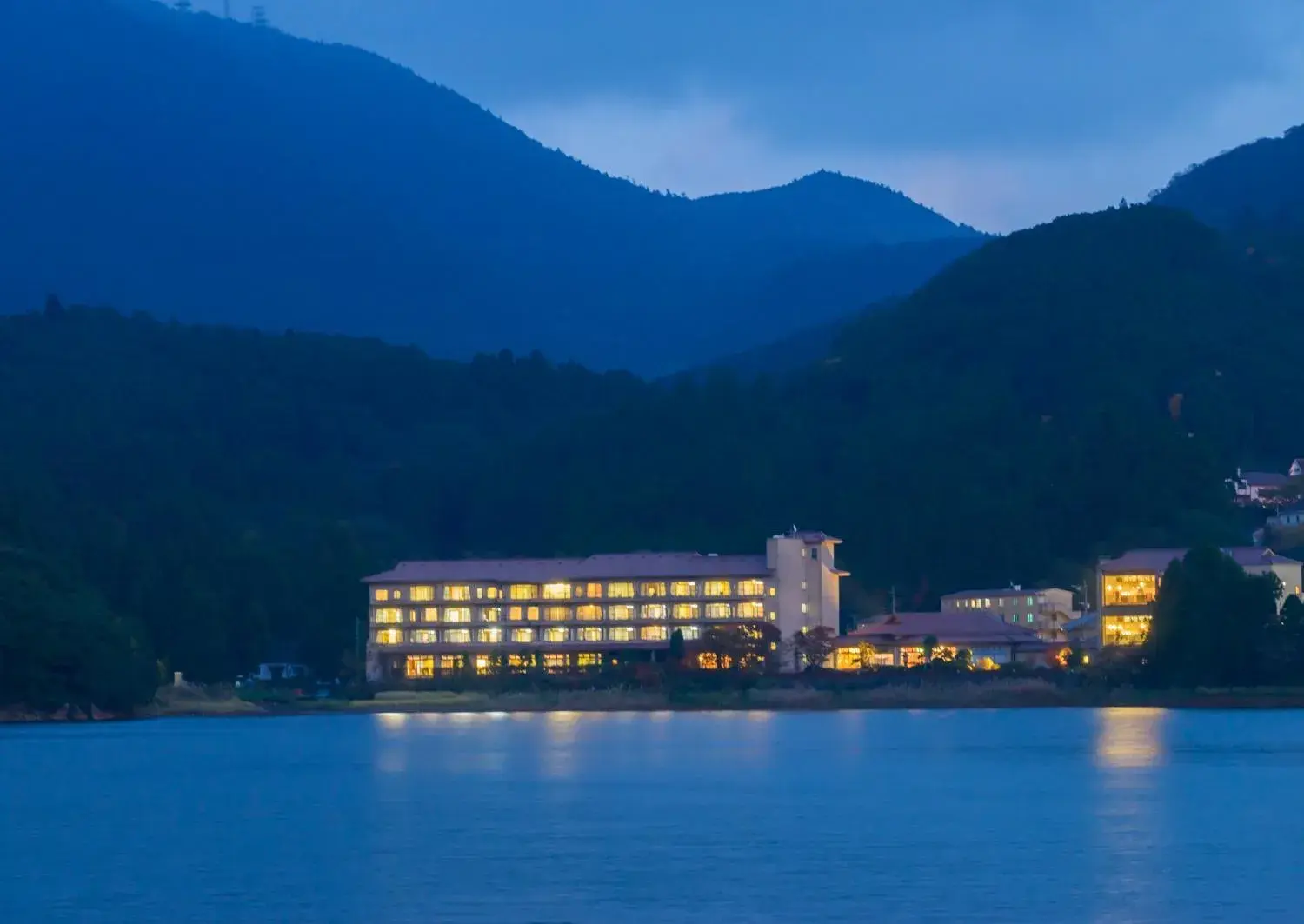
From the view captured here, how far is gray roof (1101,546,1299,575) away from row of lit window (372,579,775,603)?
67.5 ft

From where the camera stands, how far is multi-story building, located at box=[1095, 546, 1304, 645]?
376ft

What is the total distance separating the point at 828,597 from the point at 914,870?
81.5 m

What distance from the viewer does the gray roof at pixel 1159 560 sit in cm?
11525

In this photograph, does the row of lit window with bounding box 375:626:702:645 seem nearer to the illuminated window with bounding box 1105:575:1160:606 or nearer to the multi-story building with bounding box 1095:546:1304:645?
the multi-story building with bounding box 1095:546:1304:645

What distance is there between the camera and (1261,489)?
554ft

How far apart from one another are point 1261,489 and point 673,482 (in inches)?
1906

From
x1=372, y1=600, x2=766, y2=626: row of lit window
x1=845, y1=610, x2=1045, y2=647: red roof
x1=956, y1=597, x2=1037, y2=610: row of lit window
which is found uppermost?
x1=956, y1=597, x2=1037, y2=610: row of lit window

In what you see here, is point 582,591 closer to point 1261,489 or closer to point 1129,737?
point 1129,737

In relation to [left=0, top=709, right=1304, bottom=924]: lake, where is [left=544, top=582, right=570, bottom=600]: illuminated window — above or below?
above

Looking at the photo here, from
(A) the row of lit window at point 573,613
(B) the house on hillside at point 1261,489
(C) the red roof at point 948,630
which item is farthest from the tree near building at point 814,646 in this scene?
(B) the house on hillside at point 1261,489

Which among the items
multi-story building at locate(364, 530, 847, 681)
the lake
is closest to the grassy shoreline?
multi-story building at locate(364, 530, 847, 681)

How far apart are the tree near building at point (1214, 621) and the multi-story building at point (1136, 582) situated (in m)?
18.0

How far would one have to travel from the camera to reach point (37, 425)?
18412cm

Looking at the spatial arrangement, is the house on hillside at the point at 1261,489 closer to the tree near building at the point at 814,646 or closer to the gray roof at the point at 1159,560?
the gray roof at the point at 1159,560
